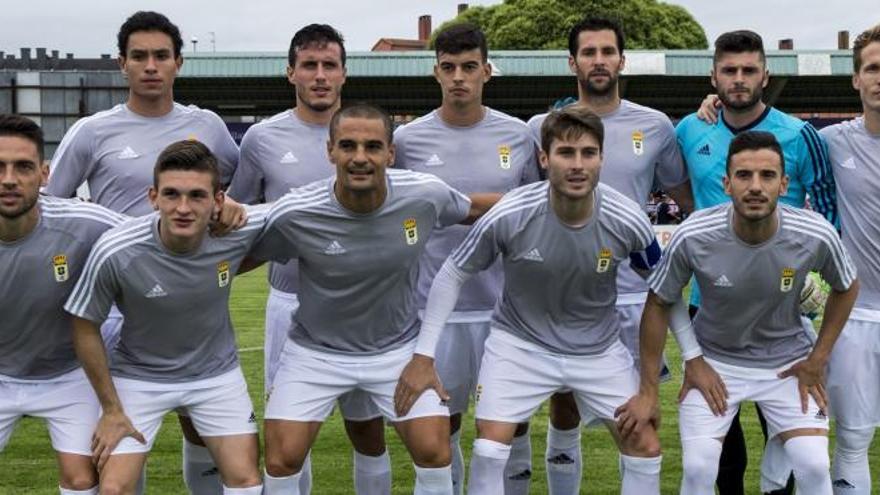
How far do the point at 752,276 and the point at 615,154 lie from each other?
3.23 feet

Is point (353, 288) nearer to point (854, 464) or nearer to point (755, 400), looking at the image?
point (755, 400)

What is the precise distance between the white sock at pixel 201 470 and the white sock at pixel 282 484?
63cm

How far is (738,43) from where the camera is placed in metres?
5.27

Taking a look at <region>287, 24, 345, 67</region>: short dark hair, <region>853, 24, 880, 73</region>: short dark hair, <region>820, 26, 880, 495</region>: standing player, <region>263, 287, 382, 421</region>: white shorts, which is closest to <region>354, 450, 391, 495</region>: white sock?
<region>263, 287, 382, 421</region>: white shorts

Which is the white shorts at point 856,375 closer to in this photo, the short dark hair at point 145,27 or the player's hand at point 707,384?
the player's hand at point 707,384

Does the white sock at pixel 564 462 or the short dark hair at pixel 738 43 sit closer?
the short dark hair at pixel 738 43

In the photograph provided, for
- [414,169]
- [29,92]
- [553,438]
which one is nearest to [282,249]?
[414,169]

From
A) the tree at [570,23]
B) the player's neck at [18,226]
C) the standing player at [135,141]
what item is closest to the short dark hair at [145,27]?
the standing player at [135,141]

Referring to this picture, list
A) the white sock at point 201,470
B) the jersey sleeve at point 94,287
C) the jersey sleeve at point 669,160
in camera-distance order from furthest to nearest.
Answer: the jersey sleeve at point 669,160
the white sock at point 201,470
the jersey sleeve at point 94,287

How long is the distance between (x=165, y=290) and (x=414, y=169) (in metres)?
1.35

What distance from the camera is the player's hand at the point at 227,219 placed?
4684mm

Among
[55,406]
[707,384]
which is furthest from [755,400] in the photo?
[55,406]

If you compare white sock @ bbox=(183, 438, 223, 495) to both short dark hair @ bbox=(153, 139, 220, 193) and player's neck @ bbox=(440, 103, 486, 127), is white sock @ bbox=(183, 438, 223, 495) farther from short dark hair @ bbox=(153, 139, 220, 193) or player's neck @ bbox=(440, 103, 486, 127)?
player's neck @ bbox=(440, 103, 486, 127)

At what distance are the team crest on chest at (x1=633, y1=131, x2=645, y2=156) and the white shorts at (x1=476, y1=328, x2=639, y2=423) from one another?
104 centimetres
